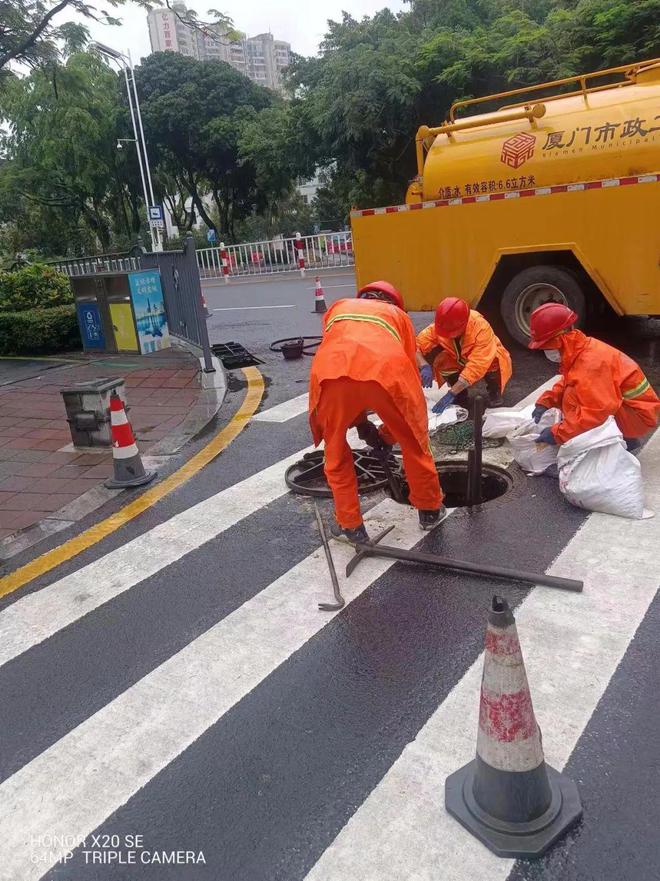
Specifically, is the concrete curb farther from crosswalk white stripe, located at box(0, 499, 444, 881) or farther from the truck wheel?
the truck wheel

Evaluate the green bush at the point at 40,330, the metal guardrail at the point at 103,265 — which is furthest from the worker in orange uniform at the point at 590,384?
the green bush at the point at 40,330

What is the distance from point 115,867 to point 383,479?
3.18 meters

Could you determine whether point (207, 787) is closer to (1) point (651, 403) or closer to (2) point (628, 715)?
(2) point (628, 715)

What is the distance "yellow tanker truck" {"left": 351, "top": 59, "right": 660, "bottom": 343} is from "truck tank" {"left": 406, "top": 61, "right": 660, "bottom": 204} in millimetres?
11

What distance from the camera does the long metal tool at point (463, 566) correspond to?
3479 millimetres

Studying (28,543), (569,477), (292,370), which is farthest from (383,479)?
(292,370)

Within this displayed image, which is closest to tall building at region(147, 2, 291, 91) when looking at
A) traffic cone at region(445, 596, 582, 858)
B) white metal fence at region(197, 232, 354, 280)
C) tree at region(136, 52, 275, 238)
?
tree at region(136, 52, 275, 238)

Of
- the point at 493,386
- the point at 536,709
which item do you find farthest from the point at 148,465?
the point at 536,709

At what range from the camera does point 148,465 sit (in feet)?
19.2

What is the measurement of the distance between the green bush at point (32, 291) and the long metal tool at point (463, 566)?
9439 mm

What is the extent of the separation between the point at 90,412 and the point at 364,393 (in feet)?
10.7

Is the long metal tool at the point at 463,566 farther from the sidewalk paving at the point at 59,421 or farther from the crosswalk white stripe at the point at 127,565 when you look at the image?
the sidewalk paving at the point at 59,421

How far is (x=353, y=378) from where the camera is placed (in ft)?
12.0

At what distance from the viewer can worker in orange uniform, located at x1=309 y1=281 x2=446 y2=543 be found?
3.70 m
